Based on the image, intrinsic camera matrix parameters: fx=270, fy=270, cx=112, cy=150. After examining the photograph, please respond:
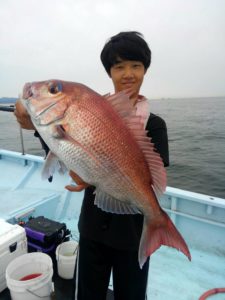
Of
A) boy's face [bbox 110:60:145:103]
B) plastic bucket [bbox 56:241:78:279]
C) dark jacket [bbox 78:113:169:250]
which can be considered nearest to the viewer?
dark jacket [bbox 78:113:169:250]

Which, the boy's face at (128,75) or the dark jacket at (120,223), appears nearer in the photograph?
the dark jacket at (120,223)

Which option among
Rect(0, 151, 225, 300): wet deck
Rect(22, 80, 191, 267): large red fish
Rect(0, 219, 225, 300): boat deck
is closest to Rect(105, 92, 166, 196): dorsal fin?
Rect(22, 80, 191, 267): large red fish

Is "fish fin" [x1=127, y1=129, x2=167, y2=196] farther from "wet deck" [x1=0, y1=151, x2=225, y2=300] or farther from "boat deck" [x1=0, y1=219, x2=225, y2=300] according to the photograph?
"wet deck" [x1=0, y1=151, x2=225, y2=300]

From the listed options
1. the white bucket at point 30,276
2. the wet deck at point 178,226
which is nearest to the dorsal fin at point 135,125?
the white bucket at point 30,276

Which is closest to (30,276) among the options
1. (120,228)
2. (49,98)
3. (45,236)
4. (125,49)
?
(45,236)

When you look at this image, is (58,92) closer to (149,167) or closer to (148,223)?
A: (149,167)

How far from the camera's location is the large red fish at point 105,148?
1569mm

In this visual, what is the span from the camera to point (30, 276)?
3.08 metres

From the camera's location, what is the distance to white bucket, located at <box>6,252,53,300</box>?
2.76 metres

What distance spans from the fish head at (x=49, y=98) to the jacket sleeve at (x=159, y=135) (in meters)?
0.73

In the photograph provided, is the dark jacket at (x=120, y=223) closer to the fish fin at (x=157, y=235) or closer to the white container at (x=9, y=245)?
the fish fin at (x=157, y=235)

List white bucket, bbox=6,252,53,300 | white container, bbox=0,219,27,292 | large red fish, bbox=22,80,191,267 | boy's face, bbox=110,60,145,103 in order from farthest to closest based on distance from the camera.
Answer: white container, bbox=0,219,27,292 → white bucket, bbox=6,252,53,300 → boy's face, bbox=110,60,145,103 → large red fish, bbox=22,80,191,267

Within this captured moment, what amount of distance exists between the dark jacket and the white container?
4.43ft

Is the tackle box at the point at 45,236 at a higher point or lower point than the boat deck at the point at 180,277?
higher
